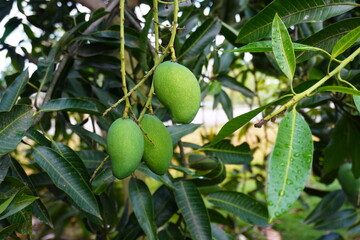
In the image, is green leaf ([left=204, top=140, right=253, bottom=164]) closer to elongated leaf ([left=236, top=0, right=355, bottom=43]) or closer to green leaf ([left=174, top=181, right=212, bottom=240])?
green leaf ([left=174, top=181, right=212, bottom=240])

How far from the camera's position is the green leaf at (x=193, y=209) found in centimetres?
96

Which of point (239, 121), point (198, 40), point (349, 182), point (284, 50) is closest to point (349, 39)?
point (284, 50)

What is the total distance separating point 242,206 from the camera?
3.73 feet

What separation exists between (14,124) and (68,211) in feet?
4.24

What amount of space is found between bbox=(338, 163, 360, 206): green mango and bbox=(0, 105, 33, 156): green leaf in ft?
3.78

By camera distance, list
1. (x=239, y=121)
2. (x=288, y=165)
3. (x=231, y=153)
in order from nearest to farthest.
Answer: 1. (x=288, y=165)
2. (x=239, y=121)
3. (x=231, y=153)

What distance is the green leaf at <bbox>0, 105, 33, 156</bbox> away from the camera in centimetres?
80

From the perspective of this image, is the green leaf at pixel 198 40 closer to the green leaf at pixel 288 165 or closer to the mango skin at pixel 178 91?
the mango skin at pixel 178 91

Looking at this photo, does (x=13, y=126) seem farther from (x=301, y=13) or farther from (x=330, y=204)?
(x=330, y=204)

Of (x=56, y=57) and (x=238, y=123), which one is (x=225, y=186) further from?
(x=238, y=123)

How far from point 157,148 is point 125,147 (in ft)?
0.27

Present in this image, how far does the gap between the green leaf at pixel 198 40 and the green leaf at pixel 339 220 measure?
1.09 metres

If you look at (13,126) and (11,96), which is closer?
(13,126)

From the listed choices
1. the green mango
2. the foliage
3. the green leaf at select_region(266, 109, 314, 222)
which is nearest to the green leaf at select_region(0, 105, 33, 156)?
the foliage
